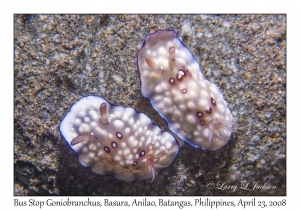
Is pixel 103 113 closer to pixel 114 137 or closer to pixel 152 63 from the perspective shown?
pixel 114 137

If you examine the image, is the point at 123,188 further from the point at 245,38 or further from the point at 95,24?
the point at 245,38

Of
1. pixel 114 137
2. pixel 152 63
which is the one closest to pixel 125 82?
pixel 152 63

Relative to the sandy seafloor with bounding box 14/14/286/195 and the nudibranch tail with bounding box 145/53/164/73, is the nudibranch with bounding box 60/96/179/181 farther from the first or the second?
the nudibranch tail with bounding box 145/53/164/73

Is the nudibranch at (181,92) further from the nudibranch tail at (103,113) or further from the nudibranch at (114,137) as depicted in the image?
the nudibranch tail at (103,113)

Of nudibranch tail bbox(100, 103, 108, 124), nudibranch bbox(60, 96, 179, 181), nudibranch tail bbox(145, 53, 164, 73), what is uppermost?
nudibranch tail bbox(145, 53, 164, 73)

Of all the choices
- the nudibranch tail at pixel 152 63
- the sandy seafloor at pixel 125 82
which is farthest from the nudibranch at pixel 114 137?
the nudibranch tail at pixel 152 63

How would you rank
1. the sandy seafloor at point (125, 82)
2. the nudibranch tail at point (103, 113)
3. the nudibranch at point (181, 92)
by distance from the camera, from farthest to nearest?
the sandy seafloor at point (125, 82), the nudibranch at point (181, 92), the nudibranch tail at point (103, 113)

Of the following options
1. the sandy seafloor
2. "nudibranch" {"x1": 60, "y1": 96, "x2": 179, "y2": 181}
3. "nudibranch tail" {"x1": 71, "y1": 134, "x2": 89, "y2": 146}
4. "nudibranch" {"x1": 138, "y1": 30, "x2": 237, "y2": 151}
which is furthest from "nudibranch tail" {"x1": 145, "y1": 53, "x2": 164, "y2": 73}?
"nudibranch tail" {"x1": 71, "y1": 134, "x2": 89, "y2": 146}
